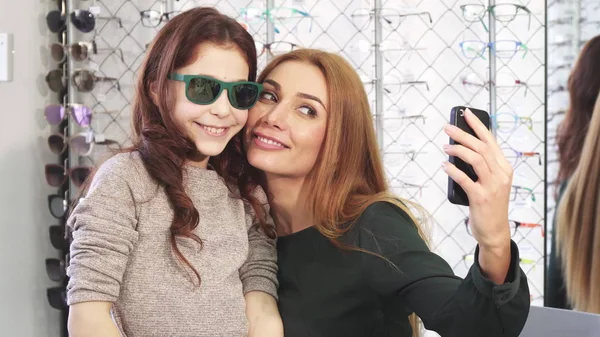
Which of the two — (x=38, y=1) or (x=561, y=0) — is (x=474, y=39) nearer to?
(x=561, y=0)

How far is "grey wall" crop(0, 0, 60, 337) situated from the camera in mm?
2100

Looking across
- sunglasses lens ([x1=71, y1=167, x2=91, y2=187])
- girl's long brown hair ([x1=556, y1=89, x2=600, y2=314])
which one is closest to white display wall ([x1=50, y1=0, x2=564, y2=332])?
sunglasses lens ([x1=71, y1=167, x2=91, y2=187])

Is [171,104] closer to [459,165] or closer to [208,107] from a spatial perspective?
[208,107]

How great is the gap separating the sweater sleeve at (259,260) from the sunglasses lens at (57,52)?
1.33m

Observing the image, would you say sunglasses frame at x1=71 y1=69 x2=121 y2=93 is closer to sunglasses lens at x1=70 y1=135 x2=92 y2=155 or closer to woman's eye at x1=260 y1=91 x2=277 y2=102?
sunglasses lens at x1=70 y1=135 x2=92 y2=155

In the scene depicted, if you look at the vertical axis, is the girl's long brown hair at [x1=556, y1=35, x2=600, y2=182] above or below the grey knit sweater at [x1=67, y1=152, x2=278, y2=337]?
above

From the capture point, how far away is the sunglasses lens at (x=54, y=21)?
7.47 feet

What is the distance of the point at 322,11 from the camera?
2418 mm

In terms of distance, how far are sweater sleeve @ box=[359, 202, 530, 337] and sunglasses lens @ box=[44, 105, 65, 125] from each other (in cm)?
148

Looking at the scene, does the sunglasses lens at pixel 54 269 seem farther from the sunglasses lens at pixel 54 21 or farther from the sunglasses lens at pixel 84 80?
the sunglasses lens at pixel 54 21

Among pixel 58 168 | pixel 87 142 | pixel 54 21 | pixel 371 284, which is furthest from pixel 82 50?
pixel 371 284

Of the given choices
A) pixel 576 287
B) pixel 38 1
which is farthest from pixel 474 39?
pixel 38 1

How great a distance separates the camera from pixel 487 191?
2.63 ft

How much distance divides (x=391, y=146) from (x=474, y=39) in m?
0.50
